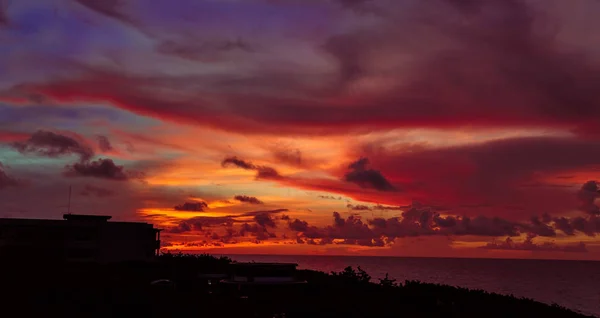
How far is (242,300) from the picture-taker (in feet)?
189

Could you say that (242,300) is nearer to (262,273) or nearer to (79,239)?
(262,273)

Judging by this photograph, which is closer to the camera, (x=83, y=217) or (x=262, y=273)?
(x=262, y=273)

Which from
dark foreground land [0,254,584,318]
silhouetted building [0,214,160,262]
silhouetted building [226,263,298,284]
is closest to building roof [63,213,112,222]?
silhouetted building [0,214,160,262]

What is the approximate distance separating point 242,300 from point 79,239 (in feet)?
210

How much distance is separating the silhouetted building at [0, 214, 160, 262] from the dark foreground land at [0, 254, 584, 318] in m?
27.2

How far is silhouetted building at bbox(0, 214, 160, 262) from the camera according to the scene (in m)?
106

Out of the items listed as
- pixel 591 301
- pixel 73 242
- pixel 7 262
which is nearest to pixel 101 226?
pixel 73 242

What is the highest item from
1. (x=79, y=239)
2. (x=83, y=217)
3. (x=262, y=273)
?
(x=83, y=217)

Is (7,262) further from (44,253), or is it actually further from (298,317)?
(298,317)

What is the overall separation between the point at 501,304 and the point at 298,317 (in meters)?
25.0

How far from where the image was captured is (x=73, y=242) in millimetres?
110938

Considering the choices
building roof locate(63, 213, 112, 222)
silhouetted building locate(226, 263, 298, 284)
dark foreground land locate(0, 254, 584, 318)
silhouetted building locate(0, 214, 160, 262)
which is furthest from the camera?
building roof locate(63, 213, 112, 222)

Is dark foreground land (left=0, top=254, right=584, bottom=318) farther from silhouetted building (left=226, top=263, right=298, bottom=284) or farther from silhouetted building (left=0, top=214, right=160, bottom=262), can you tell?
silhouetted building (left=0, top=214, right=160, bottom=262)

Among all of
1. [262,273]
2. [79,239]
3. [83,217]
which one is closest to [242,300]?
[262,273]
